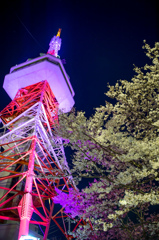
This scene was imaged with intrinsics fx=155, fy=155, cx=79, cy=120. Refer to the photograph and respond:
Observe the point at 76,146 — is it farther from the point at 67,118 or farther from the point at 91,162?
the point at 67,118

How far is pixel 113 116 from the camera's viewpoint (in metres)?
5.95

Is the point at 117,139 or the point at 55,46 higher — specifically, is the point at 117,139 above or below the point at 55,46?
below

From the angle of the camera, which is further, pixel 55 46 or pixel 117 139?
pixel 55 46

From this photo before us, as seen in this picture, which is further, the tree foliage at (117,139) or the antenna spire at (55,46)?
the antenna spire at (55,46)

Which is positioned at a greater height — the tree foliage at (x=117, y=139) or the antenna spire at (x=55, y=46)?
the antenna spire at (x=55, y=46)

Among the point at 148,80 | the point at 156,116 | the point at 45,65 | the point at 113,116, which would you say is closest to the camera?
the point at 156,116

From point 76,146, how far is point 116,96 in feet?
7.09

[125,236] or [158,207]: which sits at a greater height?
[158,207]

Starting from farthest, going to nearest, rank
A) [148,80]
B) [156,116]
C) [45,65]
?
1. [45,65]
2. [148,80]
3. [156,116]

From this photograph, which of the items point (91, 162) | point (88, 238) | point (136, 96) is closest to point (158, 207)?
point (88, 238)

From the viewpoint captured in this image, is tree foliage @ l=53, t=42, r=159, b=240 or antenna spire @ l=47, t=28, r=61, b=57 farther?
antenna spire @ l=47, t=28, r=61, b=57

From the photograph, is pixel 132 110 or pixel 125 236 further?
pixel 125 236

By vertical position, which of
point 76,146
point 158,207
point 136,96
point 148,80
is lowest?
point 158,207

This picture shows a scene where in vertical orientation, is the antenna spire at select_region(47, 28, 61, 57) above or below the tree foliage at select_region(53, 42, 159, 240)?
above
